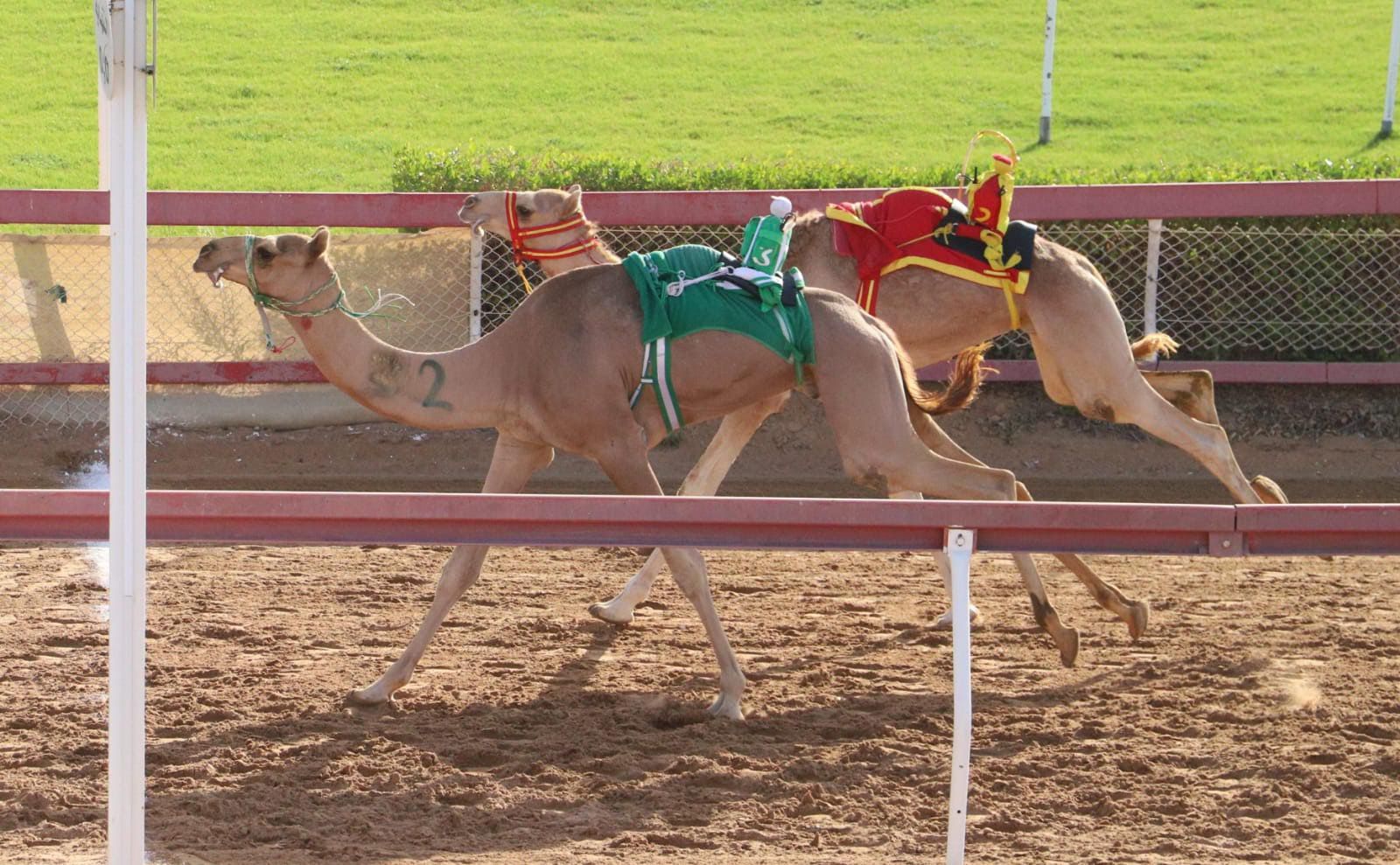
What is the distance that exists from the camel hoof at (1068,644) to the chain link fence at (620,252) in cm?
515

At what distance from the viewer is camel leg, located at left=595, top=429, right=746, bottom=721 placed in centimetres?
601

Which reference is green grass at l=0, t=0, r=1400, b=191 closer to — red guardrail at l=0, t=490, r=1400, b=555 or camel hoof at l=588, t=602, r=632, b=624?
camel hoof at l=588, t=602, r=632, b=624

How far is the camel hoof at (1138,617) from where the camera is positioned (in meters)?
6.93

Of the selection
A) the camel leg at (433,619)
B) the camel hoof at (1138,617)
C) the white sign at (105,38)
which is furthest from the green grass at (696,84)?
the white sign at (105,38)

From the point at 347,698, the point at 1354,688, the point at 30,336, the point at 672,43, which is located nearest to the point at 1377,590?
the point at 1354,688

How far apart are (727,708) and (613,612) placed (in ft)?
4.08

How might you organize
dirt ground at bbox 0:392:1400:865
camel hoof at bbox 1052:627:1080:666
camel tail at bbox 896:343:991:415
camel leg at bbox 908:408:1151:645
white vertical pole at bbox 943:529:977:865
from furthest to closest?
camel leg at bbox 908:408:1151:645
camel hoof at bbox 1052:627:1080:666
camel tail at bbox 896:343:991:415
dirt ground at bbox 0:392:1400:865
white vertical pole at bbox 943:529:977:865

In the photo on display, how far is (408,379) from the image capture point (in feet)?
20.4

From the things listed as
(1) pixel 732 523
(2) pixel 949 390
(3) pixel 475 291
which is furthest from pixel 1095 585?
(3) pixel 475 291

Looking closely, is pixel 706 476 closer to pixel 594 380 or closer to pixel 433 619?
pixel 594 380

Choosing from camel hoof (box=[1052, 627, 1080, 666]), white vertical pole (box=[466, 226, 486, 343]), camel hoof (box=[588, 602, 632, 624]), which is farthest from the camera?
white vertical pole (box=[466, 226, 486, 343])

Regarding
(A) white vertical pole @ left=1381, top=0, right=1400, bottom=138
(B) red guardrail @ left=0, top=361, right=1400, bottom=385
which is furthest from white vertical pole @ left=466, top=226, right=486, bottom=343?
(A) white vertical pole @ left=1381, top=0, right=1400, bottom=138

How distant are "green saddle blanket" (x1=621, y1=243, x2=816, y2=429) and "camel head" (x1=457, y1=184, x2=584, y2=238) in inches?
42.6

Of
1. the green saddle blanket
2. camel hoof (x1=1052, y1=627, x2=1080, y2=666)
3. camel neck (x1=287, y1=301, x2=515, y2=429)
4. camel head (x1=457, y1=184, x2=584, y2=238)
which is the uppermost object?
camel head (x1=457, y1=184, x2=584, y2=238)
